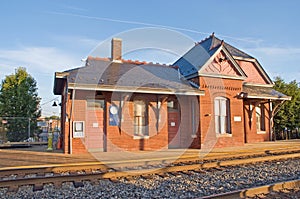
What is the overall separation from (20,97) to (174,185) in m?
22.7

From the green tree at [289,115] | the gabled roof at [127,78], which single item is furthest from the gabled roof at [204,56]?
the green tree at [289,115]

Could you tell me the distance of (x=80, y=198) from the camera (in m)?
5.26

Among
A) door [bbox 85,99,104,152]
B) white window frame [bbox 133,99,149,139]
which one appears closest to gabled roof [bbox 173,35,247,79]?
white window frame [bbox 133,99,149,139]

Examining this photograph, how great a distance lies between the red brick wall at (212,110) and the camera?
1485 centimetres

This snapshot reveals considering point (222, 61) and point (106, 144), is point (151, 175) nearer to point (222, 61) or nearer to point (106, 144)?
point (106, 144)

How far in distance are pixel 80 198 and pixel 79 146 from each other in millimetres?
7595

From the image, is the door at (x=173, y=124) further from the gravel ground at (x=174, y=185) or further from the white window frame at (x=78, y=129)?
the gravel ground at (x=174, y=185)

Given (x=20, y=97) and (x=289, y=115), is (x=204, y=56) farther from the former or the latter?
(x=20, y=97)

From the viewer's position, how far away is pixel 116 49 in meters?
17.7

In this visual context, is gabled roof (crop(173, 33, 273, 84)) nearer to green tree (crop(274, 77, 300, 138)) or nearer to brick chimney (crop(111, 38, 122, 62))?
green tree (crop(274, 77, 300, 138))

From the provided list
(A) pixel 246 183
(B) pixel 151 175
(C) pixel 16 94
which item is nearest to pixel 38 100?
(C) pixel 16 94

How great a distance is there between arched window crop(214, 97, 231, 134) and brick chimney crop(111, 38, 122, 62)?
23.1 ft

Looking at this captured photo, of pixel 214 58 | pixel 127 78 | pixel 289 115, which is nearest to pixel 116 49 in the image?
pixel 127 78

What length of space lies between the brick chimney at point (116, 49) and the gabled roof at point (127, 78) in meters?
0.50
